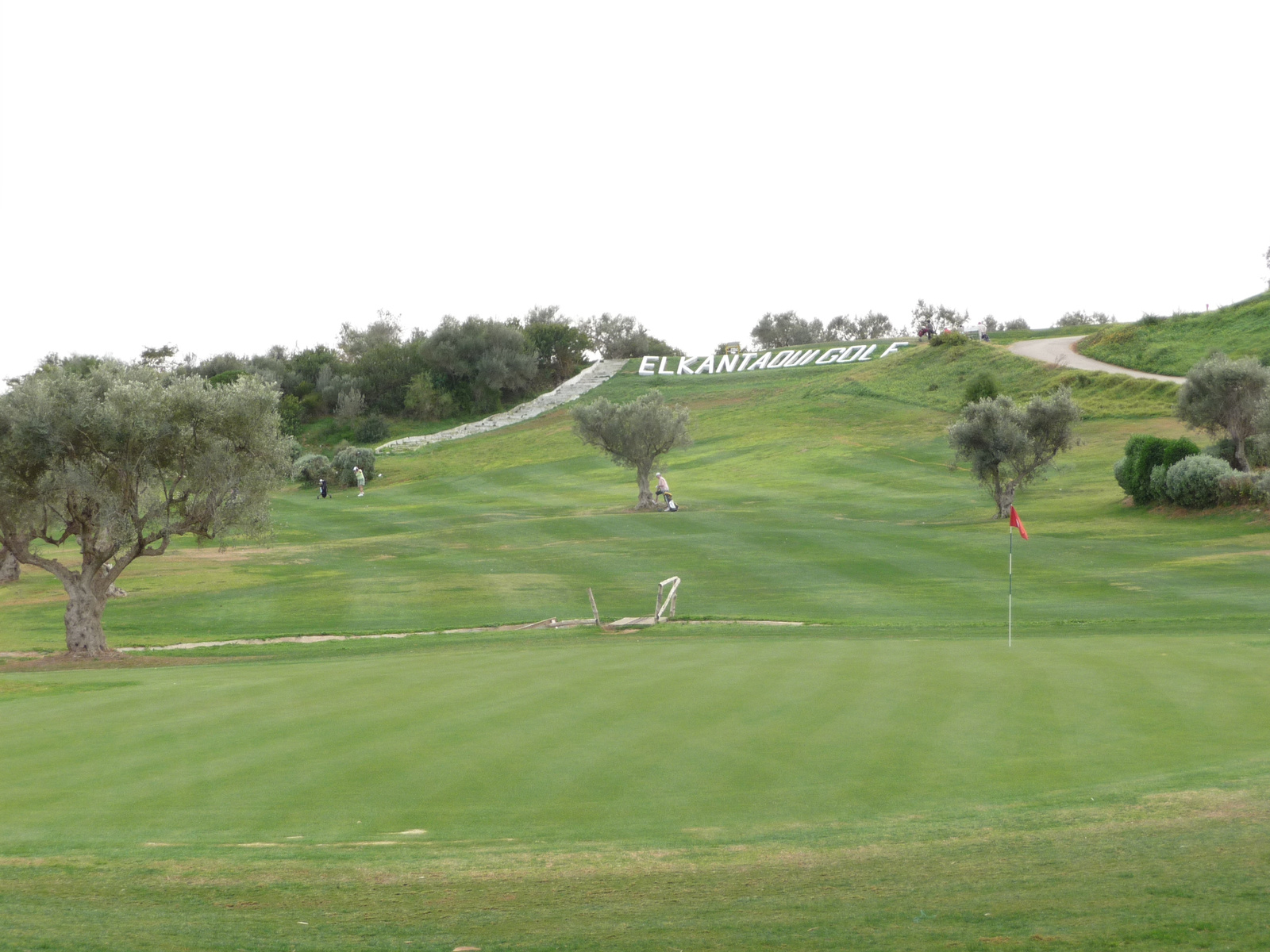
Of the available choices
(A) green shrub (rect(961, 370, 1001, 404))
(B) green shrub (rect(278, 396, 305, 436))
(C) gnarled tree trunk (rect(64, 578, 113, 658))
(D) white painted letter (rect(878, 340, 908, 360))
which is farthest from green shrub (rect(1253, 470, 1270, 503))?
(B) green shrub (rect(278, 396, 305, 436))

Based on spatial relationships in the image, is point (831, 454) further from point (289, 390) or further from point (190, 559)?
point (289, 390)

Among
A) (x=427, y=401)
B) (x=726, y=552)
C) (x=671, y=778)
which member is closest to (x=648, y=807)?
→ (x=671, y=778)

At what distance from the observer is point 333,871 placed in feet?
26.6

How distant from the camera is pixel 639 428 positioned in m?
51.9

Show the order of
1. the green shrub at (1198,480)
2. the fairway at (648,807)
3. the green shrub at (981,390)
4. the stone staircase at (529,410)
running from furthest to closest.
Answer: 1. the stone staircase at (529,410)
2. the green shrub at (981,390)
3. the green shrub at (1198,480)
4. the fairway at (648,807)

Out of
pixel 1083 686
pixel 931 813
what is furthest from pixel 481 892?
pixel 1083 686

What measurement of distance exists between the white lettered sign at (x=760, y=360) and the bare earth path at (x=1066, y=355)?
48.4 ft

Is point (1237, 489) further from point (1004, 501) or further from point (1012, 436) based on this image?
point (1004, 501)

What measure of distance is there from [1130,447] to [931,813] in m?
40.5

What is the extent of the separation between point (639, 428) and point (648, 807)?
42.6 metres

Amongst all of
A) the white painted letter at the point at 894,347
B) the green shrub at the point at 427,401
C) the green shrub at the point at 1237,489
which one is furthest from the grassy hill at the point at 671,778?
the white painted letter at the point at 894,347

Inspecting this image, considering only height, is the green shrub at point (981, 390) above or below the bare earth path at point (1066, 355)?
below

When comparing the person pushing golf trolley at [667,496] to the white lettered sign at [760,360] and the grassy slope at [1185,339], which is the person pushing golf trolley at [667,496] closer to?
the grassy slope at [1185,339]

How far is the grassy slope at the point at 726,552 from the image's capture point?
97.5 feet
